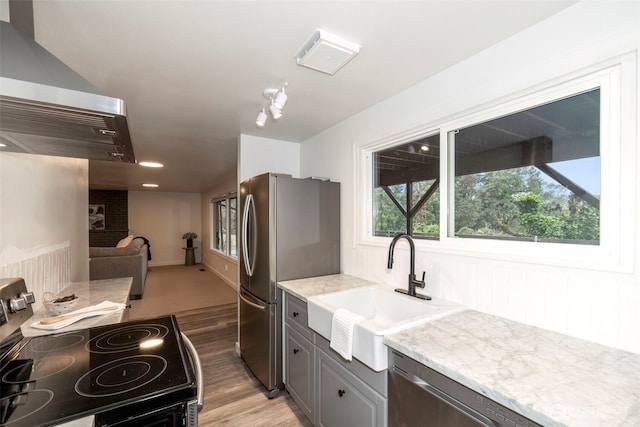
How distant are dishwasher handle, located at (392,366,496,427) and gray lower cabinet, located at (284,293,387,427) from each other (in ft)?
0.50

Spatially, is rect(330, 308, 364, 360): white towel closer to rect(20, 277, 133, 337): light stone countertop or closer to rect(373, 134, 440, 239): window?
rect(373, 134, 440, 239): window

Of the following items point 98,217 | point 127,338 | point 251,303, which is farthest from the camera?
point 98,217

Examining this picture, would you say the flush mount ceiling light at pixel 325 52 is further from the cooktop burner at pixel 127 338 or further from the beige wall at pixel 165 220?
the beige wall at pixel 165 220

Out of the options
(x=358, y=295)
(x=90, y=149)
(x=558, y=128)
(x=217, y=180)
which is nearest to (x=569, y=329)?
(x=558, y=128)

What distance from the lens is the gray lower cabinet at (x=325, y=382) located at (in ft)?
4.33

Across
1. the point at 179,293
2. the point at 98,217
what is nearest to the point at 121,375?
the point at 179,293

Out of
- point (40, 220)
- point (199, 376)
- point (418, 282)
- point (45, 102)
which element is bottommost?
point (199, 376)

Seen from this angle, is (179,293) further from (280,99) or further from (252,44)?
(252,44)

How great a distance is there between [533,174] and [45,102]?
2.00m

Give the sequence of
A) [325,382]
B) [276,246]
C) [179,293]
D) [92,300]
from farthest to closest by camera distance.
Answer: [179,293] < [276,246] < [92,300] < [325,382]

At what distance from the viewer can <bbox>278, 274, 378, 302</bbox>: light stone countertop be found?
6.34ft

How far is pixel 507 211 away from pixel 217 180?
5.86 metres

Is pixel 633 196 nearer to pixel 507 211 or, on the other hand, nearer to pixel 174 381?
pixel 507 211

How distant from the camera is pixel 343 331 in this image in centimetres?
140
